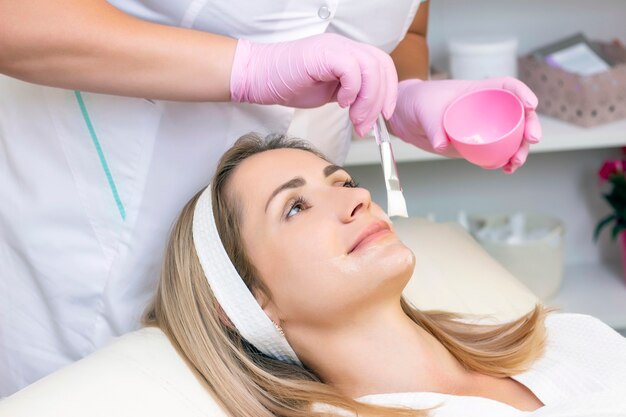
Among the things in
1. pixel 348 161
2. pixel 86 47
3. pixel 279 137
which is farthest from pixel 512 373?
pixel 348 161

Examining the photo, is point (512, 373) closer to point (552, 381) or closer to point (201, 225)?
point (552, 381)

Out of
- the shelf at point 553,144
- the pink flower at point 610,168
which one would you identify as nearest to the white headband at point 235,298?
the shelf at point 553,144

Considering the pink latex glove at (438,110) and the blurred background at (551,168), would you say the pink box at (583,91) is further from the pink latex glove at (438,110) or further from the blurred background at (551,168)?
the pink latex glove at (438,110)

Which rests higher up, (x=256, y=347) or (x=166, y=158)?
(x=166, y=158)

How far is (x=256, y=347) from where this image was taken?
147cm

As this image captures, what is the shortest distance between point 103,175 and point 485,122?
0.61 m

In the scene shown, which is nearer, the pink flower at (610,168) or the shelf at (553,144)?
the shelf at (553,144)

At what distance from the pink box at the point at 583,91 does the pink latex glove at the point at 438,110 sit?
33.3 inches

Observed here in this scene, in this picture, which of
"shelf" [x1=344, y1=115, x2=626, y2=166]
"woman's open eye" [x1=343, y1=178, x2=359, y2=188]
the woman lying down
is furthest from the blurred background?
the woman lying down

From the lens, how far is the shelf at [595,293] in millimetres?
2547

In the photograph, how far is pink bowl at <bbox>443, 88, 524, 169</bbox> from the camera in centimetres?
149

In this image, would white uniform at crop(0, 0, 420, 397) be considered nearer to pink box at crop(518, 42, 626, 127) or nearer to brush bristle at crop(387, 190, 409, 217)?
brush bristle at crop(387, 190, 409, 217)

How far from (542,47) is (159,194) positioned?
1407 millimetres

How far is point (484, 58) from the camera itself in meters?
2.41
